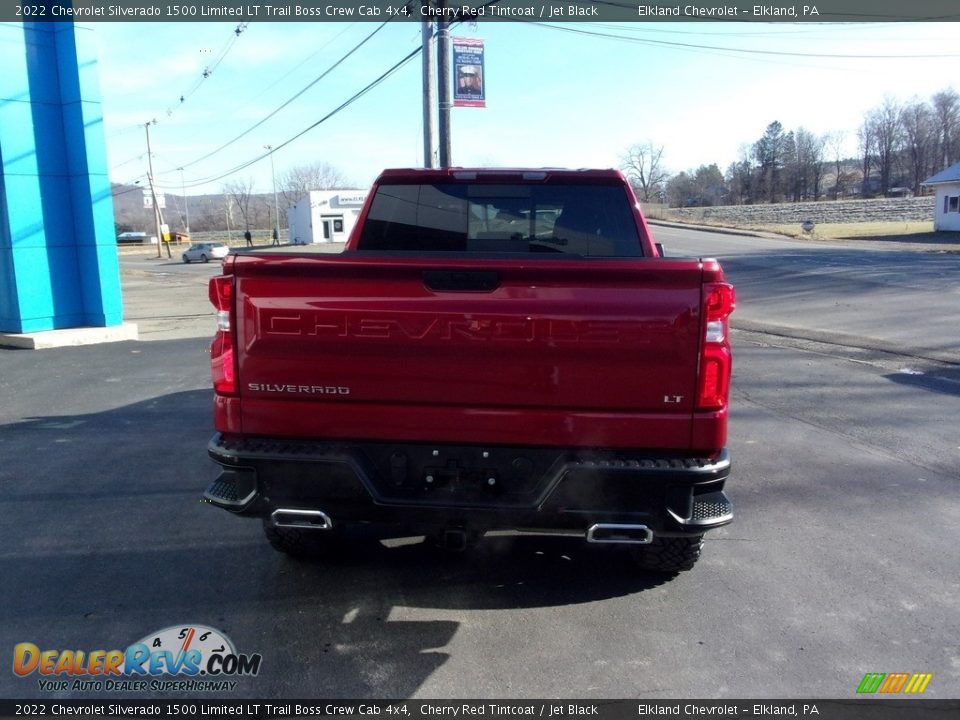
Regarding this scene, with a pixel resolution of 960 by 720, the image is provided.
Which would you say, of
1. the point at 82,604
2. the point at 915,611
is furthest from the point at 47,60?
the point at 915,611

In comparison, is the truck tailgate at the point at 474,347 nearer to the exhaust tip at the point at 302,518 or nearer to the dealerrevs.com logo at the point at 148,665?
the exhaust tip at the point at 302,518

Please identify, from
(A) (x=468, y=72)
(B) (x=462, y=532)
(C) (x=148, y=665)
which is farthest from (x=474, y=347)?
(A) (x=468, y=72)

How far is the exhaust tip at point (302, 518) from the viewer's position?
3.29m

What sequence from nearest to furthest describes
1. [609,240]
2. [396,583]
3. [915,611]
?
[915,611]
[396,583]
[609,240]

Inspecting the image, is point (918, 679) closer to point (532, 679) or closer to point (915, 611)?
point (915, 611)

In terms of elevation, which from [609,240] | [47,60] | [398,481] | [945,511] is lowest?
[945,511]

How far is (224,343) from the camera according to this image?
3320 mm

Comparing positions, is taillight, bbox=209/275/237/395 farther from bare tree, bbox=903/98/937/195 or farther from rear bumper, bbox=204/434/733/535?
bare tree, bbox=903/98/937/195

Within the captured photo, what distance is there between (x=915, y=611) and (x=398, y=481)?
104 inches

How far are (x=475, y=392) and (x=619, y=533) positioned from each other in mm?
832

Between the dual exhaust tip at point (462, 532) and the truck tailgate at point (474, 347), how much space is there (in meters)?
0.34

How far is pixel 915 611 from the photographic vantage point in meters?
3.75

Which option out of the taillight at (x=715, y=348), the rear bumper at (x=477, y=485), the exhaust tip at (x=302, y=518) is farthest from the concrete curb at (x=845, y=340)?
the exhaust tip at (x=302, y=518)

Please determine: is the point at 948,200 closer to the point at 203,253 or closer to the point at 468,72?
the point at 468,72
